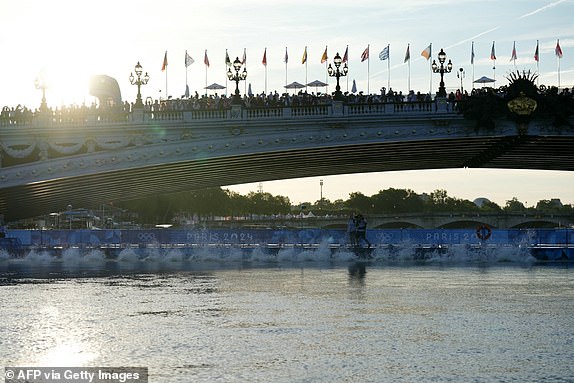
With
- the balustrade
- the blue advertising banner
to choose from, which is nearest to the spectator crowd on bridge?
the balustrade

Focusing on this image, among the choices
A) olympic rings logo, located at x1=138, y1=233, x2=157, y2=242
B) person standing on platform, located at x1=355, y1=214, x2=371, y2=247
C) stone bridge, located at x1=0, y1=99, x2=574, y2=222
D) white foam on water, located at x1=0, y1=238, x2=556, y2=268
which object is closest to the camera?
white foam on water, located at x1=0, y1=238, x2=556, y2=268

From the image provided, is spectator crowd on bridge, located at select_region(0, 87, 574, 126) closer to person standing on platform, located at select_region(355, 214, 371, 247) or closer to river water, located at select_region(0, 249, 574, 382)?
person standing on platform, located at select_region(355, 214, 371, 247)

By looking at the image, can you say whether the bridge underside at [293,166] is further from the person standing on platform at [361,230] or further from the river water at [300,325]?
the river water at [300,325]

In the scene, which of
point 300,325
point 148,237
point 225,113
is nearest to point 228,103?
point 225,113

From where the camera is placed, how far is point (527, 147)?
67.6 metres

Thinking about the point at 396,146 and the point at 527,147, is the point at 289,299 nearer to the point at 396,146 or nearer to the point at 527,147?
the point at 396,146

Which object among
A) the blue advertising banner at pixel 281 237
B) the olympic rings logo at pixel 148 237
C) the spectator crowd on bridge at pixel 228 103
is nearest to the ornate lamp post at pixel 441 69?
the spectator crowd on bridge at pixel 228 103

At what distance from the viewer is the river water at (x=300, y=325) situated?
17.2m

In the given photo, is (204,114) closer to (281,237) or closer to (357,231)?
(281,237)

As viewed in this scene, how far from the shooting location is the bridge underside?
6500cm

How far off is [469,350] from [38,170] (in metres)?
48.3

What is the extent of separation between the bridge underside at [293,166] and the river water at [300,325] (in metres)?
25.9

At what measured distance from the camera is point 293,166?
75.8 m

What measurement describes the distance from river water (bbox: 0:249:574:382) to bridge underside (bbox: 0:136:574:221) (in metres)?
25.9
